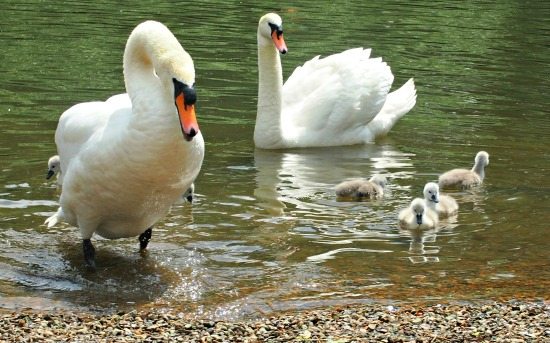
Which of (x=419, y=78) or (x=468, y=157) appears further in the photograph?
(x=419, y=78)

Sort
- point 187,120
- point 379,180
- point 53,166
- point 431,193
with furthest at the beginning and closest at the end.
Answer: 1. point 379,180
2. point 53,166
3. point 431,193
4. point 187,120

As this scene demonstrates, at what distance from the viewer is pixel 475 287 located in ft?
26.6

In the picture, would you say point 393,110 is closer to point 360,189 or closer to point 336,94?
point 336,94

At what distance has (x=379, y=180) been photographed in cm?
1085

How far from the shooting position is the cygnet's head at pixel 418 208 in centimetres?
951

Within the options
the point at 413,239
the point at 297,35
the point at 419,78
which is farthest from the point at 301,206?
the point at 297,35

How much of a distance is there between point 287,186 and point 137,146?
399cm

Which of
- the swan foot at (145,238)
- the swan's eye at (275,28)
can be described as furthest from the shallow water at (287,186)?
the swan's eye at (275,28)

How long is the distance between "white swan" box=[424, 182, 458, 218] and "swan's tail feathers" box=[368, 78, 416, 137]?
3.38 meters

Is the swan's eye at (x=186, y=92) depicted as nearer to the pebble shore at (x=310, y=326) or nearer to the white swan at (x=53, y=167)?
the pebble shore at (x=310, y=326)

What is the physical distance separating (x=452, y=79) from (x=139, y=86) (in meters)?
9.75

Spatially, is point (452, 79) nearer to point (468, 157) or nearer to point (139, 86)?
point (468, 157)

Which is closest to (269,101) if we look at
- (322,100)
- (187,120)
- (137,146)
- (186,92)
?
(322,100)

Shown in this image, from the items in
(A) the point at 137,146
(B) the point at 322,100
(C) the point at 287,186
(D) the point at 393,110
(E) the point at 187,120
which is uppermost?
(E) the point at 187,120
